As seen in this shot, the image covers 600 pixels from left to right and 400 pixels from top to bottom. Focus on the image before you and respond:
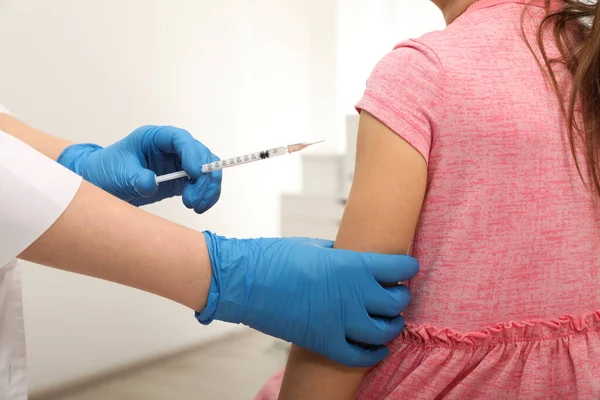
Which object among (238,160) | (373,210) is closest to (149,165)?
(238,160)

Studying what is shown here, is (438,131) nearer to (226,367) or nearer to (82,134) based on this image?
(82,134)

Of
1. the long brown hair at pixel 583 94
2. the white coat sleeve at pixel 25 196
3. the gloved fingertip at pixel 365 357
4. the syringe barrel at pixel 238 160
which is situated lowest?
the gloved fingertip at pixel 365 357

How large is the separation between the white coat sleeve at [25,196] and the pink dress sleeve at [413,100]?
43 centimetres

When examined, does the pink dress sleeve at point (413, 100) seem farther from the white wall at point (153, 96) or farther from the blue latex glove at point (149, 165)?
the white wall at point (153, 96)

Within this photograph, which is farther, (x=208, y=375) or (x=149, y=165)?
(x=208, y=375)

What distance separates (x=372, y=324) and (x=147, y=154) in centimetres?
68

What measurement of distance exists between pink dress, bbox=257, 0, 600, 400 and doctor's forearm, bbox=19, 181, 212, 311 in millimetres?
324

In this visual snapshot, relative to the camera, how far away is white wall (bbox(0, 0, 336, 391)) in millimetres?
1816

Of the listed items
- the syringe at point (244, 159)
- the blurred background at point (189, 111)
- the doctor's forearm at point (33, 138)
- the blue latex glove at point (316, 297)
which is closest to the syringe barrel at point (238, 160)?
the syringe at point (244, 159)

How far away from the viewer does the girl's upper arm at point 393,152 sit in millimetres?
794

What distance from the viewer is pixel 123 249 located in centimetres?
81

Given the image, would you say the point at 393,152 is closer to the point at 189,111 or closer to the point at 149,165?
the point at 149,165

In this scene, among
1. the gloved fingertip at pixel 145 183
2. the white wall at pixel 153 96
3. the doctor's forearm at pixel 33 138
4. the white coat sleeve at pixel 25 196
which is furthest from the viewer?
the white wall at pixel 153 96

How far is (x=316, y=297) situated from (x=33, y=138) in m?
0.85
